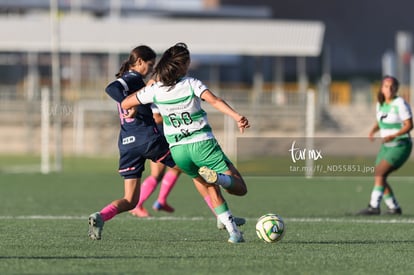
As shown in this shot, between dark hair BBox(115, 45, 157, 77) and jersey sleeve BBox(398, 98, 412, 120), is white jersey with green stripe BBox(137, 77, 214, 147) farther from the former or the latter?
jersey sleeve BBox(398, 98, 412, 120)

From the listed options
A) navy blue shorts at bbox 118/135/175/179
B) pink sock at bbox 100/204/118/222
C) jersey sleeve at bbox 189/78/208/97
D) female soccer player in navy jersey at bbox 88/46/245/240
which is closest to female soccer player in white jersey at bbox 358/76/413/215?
female soccer player in navy jersey at bbox 88/46/245/240

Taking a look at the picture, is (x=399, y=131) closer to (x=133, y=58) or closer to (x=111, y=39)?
(x=133, y=58)

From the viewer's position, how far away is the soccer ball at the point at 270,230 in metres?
11.4

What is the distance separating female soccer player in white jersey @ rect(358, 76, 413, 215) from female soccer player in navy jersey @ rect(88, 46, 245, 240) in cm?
450

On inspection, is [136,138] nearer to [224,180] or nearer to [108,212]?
[108,212]

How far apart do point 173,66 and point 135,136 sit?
1541mm

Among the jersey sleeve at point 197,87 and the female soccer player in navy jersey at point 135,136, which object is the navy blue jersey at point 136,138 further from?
the jersey sleeve at point 197,87

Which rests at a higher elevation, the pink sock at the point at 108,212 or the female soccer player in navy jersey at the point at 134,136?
the female soccer player in navy jersey at the point at 134,136

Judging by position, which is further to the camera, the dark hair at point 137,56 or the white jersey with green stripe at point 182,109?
the dark hair at point 137,56

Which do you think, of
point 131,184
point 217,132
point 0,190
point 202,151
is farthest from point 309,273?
point 217,132

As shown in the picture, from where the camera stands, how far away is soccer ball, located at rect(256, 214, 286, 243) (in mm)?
11438

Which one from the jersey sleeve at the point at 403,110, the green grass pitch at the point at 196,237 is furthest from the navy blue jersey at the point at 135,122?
the jersey sleeve at the point at 403,110

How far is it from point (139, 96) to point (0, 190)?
11126 millimetres

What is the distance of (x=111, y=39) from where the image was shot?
169 feet
